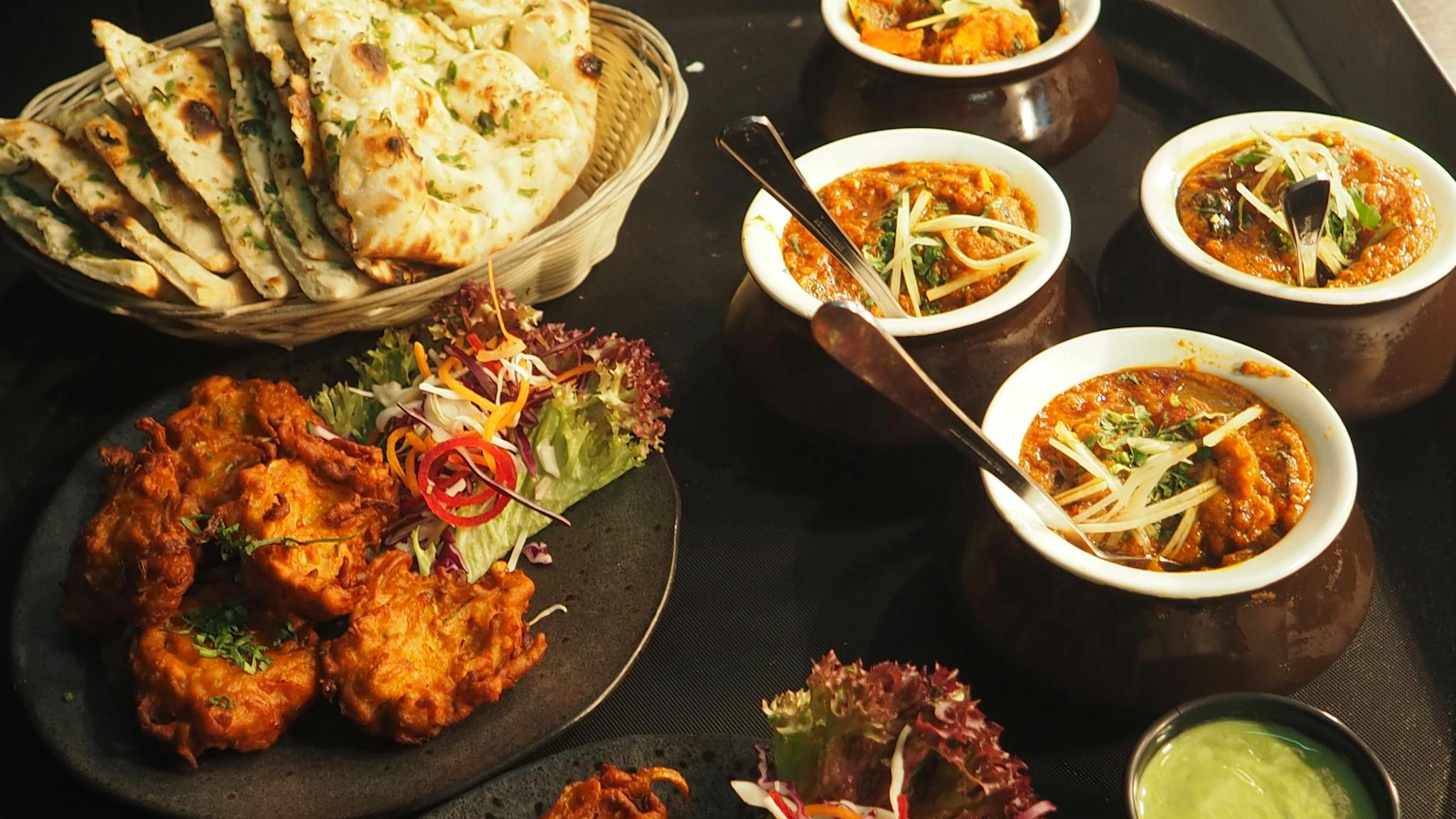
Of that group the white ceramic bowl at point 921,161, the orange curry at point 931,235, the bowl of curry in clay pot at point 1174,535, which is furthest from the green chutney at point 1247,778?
the orange curry at point 931,235

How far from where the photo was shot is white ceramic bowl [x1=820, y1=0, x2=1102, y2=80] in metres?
3.09

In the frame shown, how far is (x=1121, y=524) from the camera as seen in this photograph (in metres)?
2.07

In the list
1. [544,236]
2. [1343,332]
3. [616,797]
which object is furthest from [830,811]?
[544,236]

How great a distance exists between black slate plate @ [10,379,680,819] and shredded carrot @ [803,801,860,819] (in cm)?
50

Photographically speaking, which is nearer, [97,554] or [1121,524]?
[1121,524]

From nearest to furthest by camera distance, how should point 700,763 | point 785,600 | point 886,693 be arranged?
point 886,693 < point 700,763 < point 785,600

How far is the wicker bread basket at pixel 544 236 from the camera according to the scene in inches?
108

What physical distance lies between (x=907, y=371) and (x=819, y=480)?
2.53ft

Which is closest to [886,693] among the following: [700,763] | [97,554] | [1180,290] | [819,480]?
[700,763]

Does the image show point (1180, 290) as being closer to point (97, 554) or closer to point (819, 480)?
point (819, 480)

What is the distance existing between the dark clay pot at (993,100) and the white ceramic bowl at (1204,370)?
1027mm

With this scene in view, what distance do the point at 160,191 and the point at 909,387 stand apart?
6.34ft

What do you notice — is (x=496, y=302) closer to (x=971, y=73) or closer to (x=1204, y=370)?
(x=971, y=73)

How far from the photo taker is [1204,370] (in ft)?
7.56
